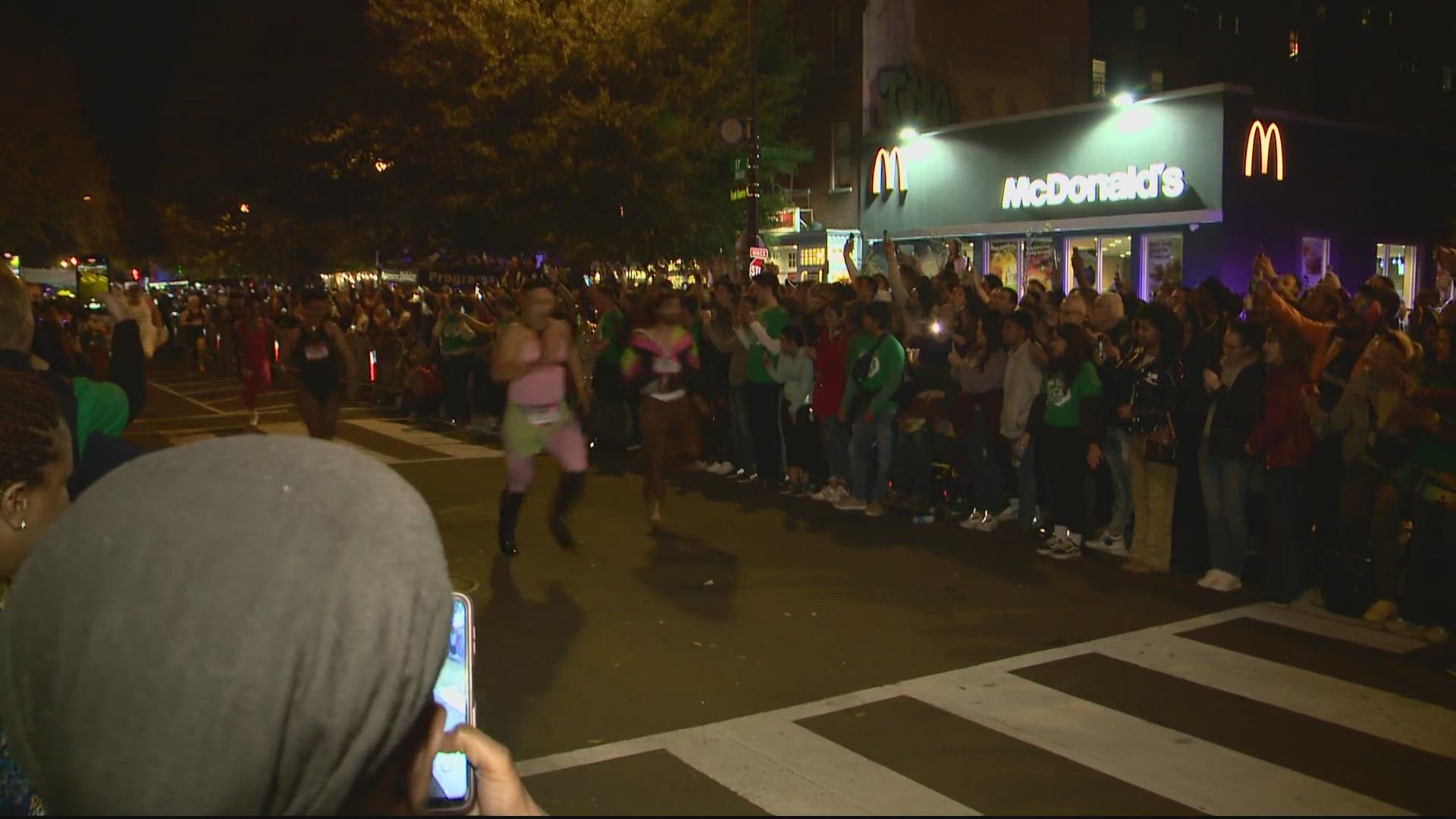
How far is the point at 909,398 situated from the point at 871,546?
195 centimetres

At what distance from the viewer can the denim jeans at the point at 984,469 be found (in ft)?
33.8

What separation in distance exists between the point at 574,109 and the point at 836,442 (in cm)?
1193

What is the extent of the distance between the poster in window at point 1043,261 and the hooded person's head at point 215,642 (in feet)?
73.5

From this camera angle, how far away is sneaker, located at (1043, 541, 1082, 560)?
917 centimetres

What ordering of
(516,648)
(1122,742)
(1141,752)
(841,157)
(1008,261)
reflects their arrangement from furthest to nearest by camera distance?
1. (841,157)
2. (1008,261)
3. (516,648)
4. (1122,742)
5. (1141,752)

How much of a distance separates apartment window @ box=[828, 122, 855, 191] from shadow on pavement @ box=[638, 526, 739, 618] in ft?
70.7

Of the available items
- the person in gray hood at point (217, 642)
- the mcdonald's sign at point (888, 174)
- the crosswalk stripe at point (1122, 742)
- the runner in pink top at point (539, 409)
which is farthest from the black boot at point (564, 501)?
the mcdonald's sign at point (888, 174)

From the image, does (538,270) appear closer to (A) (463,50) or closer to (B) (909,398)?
(A) (463,50)

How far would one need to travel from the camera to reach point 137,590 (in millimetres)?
1137

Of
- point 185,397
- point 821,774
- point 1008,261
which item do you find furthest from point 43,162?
point 821,774

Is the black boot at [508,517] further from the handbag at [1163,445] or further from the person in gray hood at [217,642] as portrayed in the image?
the person in gray hood at [217,642]

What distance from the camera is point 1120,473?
9281 millimetres

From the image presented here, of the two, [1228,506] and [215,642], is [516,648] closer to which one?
[1228,506]

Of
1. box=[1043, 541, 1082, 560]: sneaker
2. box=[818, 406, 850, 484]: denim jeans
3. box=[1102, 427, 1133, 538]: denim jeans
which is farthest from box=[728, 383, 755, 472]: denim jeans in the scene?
box=[1102, 427, 1133, 538]: denim jeans
